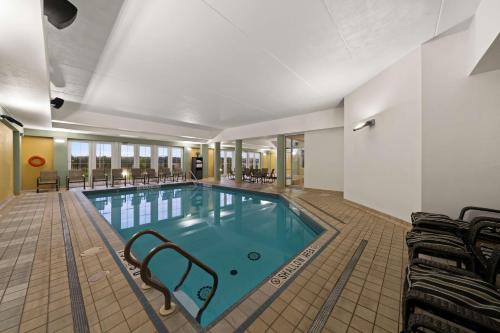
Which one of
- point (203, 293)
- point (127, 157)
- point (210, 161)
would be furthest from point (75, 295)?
point (210, 161)

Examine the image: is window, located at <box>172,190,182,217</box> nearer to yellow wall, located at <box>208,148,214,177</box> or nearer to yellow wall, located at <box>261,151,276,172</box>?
yellow wall, located at <box>208,148,214,177</box>

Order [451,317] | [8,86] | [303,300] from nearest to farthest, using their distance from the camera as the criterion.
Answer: [451,317] → [303,300] → [8,86]

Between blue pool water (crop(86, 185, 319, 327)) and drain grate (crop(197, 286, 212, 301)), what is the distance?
0.04 ft

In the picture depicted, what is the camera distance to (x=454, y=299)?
0.86 metres

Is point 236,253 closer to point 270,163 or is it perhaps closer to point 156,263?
point 156,263

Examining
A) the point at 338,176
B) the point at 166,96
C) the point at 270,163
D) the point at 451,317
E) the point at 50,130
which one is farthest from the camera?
the point at 270,163

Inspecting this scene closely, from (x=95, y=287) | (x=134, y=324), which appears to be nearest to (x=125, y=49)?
(x=95, y=287)

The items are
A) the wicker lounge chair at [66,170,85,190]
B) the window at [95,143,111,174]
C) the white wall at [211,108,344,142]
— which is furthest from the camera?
the window at [95,143,111,174]

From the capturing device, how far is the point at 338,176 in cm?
619

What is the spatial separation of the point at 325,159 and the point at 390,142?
10.7 feet

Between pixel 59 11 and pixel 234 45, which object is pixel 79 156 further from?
pixel 234 45

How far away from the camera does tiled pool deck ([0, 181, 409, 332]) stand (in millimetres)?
1239

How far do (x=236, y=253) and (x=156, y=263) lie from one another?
1.14 m

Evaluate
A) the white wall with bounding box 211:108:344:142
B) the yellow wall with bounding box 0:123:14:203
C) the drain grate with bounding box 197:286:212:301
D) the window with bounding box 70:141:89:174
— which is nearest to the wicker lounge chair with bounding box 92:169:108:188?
the window with bounding box 70:141:89:174
